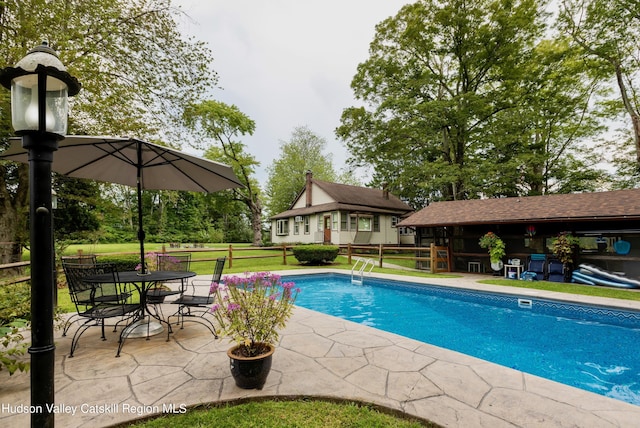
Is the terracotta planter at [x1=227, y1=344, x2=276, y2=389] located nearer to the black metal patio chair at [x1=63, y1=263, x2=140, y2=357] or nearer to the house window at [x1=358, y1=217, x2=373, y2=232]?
the black metal patio chair at [x1=63, y1=263, x2=140, y2=357]

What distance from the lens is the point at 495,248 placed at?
10.7 metres

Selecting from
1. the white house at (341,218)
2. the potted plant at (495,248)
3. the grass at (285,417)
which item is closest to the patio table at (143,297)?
the grass at (285,417)

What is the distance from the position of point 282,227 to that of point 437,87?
1601 cm

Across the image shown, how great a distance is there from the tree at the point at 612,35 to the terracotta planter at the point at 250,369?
744 inches

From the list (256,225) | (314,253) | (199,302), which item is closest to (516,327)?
(199,302)

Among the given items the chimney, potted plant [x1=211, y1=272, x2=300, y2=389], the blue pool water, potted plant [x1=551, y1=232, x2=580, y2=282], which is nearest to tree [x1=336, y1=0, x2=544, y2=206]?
the chimney

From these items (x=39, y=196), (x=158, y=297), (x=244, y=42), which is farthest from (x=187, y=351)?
(x=244, y=42)

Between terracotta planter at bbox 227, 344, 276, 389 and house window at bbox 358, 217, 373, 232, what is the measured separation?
18.6 metres

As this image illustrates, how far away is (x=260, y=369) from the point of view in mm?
2678

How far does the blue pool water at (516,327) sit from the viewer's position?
13.1ft

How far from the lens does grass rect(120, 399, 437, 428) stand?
7.25 feet

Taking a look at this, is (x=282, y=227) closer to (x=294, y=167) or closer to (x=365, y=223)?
(x=365, y=223)

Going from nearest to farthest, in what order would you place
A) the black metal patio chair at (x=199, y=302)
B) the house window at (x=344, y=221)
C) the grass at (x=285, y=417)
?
the grass at (x=285, y=417), the black metal patio chair at (x=199, y=302), the house window at (x=344, y=221)

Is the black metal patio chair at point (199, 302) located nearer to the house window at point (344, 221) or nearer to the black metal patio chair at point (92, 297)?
the black metal patio chair at point (92, 297)
